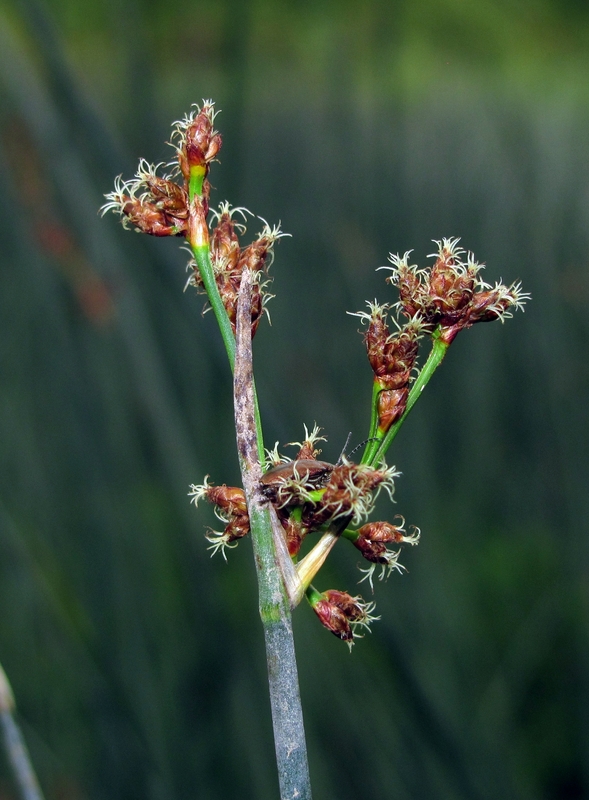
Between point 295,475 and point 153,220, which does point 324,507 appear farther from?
point 153,220

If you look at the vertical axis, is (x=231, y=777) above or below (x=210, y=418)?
below

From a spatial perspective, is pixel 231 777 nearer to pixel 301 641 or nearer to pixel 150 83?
pixel 301 641

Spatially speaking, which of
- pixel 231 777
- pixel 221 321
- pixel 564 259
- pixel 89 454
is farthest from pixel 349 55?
pixel 221 321

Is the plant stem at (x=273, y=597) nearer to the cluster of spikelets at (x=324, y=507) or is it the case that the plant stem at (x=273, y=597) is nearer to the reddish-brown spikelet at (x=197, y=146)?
the cluster of spikelets at (x=324, y=507)

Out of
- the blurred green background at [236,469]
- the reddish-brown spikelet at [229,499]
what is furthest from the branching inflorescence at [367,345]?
the blurred green background at [236,469]

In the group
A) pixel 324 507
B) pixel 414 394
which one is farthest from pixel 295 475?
pixel 414 394

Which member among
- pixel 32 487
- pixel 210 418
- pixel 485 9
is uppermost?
pixel 485 9

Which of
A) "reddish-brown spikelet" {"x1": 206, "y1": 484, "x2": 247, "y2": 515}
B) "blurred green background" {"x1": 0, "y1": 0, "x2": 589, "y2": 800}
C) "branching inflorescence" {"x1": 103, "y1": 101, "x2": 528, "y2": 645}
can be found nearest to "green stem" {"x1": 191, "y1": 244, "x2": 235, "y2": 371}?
"branching inflorescence" {"x1": 103, "y1": 101, "x2": 528, "y2": 645}

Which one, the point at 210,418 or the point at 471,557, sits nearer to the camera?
the point at 210,418
